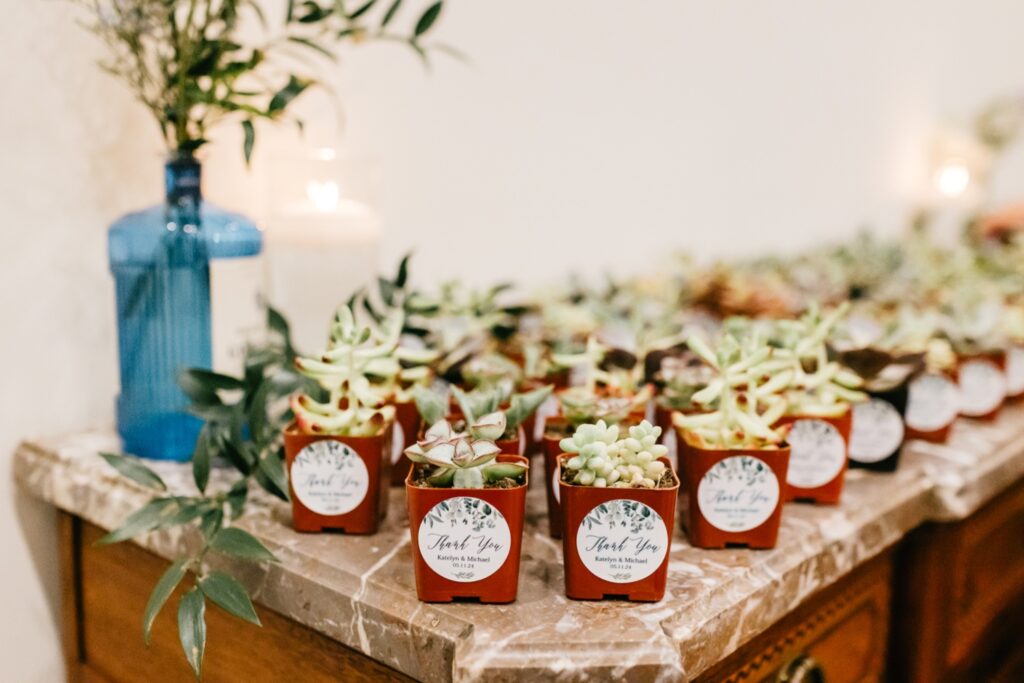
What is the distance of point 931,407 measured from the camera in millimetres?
1338

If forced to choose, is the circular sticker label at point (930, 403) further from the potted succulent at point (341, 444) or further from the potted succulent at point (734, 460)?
the potted succulent at point (341, 444)

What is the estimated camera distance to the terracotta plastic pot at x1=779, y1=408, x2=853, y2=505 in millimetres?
1066

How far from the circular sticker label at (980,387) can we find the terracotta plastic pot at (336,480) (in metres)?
1.07

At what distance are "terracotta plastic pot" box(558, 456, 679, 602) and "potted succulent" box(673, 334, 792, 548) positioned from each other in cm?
15

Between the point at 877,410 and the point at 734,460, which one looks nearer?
the point at 734,460

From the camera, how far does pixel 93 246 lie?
1285 mm

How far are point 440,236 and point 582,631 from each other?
1347 millimetres

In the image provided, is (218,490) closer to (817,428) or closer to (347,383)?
(347,383)

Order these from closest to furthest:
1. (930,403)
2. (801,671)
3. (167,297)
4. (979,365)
A: (801,671)
(167,297)
(930,403)
(979,365)

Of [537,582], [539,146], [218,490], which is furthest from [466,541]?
[539,146]

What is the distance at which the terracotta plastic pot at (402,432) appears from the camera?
1.06 m

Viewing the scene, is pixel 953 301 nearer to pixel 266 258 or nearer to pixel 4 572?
pixel 266 258

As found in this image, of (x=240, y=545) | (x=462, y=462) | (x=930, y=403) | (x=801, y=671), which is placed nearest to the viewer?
(x=462, y=462)

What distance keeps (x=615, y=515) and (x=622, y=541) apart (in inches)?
1.1
